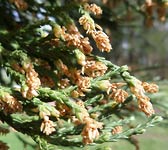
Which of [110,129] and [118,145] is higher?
[118,145]

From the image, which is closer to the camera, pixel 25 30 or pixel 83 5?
pixel 83 5

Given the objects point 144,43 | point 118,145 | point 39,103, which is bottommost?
point 39,103

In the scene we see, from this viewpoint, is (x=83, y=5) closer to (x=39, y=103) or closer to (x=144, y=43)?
(x=39, y=103)

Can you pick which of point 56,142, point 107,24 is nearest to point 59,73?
point 56,142

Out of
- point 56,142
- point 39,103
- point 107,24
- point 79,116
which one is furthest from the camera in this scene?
point 107,24

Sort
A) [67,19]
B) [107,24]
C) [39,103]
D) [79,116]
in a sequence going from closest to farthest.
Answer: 1. [79,116]
2. [39,103]
3. [67,19]
4. [107,24]

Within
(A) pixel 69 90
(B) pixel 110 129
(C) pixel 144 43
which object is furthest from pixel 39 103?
(C) pixel 144 43

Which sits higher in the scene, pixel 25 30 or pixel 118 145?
pixel 118 145

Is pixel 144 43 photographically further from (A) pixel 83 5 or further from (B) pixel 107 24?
(A) pixel 83 5

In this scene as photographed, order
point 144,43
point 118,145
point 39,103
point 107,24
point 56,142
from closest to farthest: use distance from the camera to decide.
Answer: point 39,103 → point 56,142 → point 107,24 → point 118,145 → point 144,43
